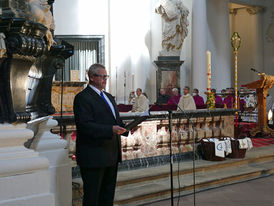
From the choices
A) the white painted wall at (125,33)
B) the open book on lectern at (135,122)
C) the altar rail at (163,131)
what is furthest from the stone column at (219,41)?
the open book on lectern at (135,122)

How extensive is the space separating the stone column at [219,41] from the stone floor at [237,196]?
14.3 m

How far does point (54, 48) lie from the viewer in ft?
12.0

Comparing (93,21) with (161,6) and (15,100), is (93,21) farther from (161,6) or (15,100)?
(15,100)

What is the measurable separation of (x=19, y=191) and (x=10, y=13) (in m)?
1.28

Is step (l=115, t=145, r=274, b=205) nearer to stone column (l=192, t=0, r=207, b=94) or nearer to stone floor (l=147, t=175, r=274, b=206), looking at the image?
stone floor (l=147, t=175, r=274, b=206)

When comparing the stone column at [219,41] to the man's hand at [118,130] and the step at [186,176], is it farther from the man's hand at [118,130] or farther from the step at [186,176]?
the man's hand at [118,130]

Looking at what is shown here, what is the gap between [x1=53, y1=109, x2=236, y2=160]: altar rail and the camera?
20.1 ft

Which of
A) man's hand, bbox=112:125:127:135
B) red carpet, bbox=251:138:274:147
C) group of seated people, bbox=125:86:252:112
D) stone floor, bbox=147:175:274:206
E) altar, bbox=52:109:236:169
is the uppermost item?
group of seated people, bbox=125:86:252:112

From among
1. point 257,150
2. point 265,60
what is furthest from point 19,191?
point 265,60

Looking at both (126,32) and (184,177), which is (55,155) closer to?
(184,177)

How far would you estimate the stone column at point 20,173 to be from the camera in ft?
8.63

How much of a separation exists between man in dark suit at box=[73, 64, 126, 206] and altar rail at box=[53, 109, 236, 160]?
2047 millimetres

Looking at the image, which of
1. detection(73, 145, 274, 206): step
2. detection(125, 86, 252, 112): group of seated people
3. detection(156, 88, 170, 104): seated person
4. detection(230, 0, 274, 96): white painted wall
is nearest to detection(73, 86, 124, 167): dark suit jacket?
detection(73, 145, 274, 206): step

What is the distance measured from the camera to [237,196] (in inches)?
213
